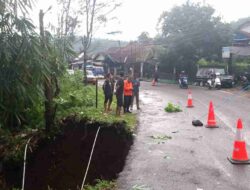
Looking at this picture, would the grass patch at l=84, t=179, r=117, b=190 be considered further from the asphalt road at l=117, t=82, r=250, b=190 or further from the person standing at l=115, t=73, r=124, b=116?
the person standing at l=115, t=73, r=124, b=116

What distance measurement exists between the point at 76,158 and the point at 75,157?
133 mm

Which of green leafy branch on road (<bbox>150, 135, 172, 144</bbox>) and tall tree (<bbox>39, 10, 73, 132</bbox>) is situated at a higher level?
tall tree (<bbox>39, 10, 73, 132</bbox>)

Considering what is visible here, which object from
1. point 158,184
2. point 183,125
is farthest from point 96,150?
point 158,184

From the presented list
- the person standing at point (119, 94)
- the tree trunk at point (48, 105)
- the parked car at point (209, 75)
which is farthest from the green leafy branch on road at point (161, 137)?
the parked car at point (209, 75)

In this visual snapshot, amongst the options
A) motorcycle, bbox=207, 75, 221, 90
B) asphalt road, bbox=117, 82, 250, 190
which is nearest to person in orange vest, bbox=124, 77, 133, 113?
asphalt road, bbox=117, 82, 250, 190

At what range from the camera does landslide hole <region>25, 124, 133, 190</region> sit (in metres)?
10.3

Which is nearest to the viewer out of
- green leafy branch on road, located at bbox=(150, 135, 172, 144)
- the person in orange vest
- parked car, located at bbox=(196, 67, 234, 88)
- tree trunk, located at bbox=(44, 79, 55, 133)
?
green leafy branch on road, located at bbox=(150, 135, 172, 144)

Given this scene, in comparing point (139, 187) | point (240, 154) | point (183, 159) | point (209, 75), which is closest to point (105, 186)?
point (139, 187)

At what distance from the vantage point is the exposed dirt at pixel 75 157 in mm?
10359

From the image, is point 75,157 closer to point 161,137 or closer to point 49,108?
point 49,108

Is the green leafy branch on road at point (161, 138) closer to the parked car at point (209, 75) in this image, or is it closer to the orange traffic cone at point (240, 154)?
the orange traffic cone at point (240, 154)

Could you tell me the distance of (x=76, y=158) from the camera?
12.2m

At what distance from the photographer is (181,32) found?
4681cm

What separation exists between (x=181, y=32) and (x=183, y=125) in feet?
110
